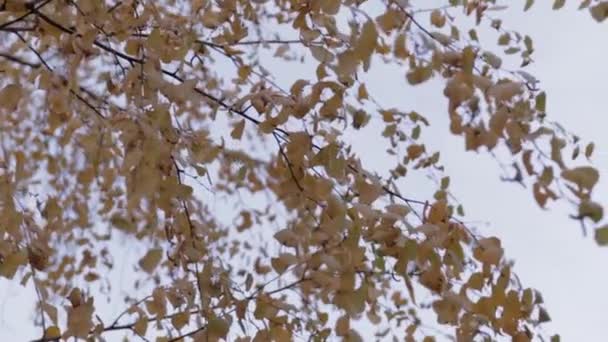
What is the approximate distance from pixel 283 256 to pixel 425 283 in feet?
0.77

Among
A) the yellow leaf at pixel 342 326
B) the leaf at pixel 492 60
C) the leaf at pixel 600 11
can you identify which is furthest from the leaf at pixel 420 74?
the yellow leaf at pixel 342 326

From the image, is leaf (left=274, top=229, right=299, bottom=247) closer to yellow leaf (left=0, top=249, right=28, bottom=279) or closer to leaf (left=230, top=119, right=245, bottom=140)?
leaf (left=230, top=119, right=245, bottom=140)

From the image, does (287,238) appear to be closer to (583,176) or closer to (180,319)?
(180,319)

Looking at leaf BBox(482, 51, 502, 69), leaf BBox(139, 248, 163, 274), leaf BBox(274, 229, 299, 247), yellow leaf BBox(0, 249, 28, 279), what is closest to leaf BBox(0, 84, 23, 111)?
yellow leaf BBox(0, 249, 28, 279)

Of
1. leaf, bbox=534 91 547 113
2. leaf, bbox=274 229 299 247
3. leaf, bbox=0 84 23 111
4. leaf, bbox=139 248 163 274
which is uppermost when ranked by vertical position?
leaf, bbox=0 84 23 111

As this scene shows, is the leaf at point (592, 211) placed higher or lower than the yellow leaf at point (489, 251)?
lower

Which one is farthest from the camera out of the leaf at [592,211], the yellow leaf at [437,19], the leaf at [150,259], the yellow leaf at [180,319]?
the yellow leaf at [437,19]

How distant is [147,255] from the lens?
1.27 m

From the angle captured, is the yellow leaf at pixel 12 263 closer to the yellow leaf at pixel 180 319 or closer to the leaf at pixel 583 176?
the yellow leaf at pixel 180 319

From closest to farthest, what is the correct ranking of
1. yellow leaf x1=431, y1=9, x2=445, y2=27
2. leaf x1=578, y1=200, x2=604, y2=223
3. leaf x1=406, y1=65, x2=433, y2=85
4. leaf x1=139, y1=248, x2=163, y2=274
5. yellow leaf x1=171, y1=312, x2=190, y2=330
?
leaf x1=578, y1=200, x2=604, y2=223 → leaf x1=406, y1=65, x2=433, y2=85 → leaf x1=139, y1=248, x2=163, y2=274 → yellow leaf x1=171, y1=312, x2=190, y2=330 → yellow leaf x1=431, y1=9, x2=445, y2=27

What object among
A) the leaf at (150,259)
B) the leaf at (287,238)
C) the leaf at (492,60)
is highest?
the leaf at (492,60)

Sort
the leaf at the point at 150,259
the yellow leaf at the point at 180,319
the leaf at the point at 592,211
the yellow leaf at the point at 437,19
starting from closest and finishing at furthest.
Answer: the leaf at the point at 592,211
the leaf at the point at 150,259
the yellow leaf at the point at 180,319
the yellow leaf at the point at 437,19

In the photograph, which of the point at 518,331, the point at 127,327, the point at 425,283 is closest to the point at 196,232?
the point at 127,327

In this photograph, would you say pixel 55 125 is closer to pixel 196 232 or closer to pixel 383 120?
pixel 196 232
